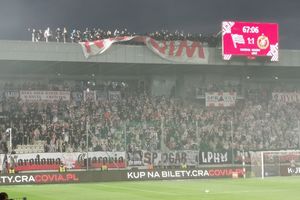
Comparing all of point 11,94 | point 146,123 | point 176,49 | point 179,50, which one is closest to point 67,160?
point 146,123

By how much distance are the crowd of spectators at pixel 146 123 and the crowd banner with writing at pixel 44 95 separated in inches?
22.9

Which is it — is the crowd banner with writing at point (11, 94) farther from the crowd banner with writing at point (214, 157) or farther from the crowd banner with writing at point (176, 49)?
the crowd banner with writing at point (214, 157)

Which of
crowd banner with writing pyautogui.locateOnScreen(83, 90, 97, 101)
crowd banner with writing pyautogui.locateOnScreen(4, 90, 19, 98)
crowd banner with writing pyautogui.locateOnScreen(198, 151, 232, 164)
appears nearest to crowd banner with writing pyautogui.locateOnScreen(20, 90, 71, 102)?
crowd banner with writing pyautogui.locateOnScreen(4, 90, 19, 98)

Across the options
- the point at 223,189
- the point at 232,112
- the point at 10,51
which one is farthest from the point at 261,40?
the point at 223,189

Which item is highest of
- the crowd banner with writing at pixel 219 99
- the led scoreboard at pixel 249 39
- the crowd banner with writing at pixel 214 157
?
the led scoreboard at pixel 249 39

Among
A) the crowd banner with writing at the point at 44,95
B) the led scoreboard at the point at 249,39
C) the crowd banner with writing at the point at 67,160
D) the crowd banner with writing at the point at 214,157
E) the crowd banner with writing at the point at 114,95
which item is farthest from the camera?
the crowd banner with writing at the point at 114,95

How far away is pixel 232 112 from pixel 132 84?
1079 centimetres

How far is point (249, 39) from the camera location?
193ft

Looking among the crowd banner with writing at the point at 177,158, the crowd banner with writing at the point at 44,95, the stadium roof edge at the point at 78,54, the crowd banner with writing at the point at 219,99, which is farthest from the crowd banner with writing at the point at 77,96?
the crowd banner with writing at the point at 177,158

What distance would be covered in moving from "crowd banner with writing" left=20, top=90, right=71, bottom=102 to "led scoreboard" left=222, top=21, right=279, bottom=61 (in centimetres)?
1513

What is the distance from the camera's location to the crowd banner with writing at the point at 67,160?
44.6 metres

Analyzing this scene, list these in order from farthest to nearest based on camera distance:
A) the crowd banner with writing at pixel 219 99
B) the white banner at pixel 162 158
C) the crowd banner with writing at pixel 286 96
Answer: the crowd banner with writing at pixel 286 96 < the crowd banner with writing at pixel 219 99 < the white banner at pixel 162 158

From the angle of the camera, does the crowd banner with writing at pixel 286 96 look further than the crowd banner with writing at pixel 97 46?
Yes

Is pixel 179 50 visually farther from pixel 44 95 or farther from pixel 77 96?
pixel 44 95
